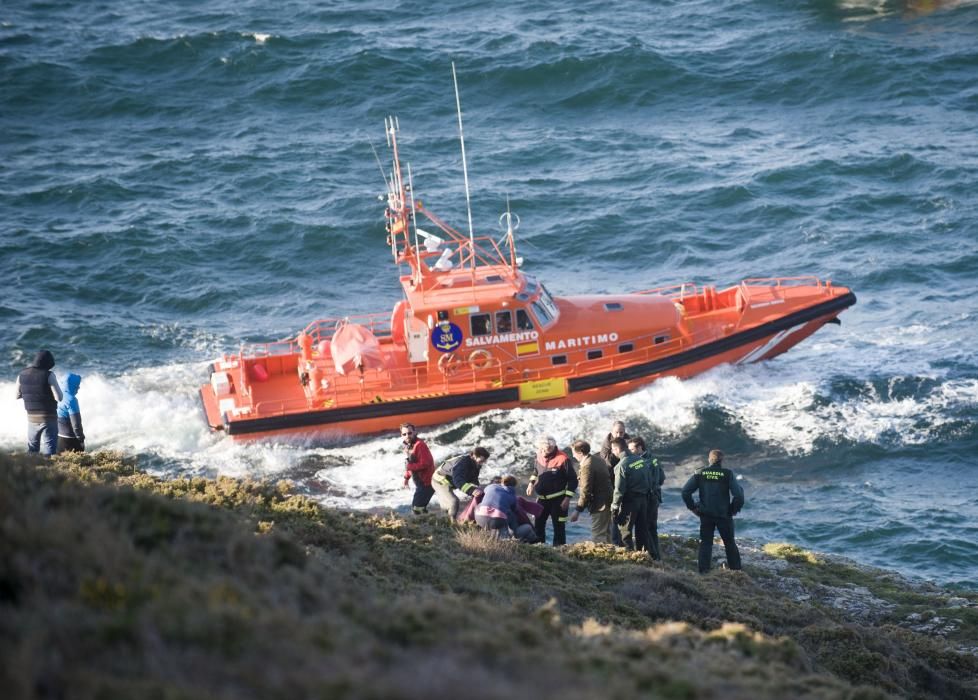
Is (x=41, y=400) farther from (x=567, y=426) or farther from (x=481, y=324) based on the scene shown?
(x=567, y=426)

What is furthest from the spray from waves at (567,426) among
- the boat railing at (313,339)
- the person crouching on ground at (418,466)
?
the person crouching on ground at (418,466)

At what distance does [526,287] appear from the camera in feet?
59.4

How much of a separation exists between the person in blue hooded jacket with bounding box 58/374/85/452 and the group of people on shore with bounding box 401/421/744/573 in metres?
3.92

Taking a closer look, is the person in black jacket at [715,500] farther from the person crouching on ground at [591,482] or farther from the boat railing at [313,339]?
the boat railing at [313,339]

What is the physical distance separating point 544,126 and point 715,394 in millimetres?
15087

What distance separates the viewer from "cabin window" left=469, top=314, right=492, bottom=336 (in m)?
17.9

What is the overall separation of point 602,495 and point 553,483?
548mm

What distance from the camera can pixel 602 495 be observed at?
12023 mm

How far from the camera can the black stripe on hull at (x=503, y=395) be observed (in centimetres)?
1786

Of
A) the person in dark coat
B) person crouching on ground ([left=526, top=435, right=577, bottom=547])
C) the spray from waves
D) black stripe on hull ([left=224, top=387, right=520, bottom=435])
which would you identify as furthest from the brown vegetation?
black stripe on hull ([left=224, top=387, right=520, bottom=435])

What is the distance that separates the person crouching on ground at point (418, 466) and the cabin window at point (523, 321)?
548 centimetres

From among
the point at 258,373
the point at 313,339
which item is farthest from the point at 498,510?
the point at 313,339

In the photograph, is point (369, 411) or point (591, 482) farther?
Answer: point (369, 411)

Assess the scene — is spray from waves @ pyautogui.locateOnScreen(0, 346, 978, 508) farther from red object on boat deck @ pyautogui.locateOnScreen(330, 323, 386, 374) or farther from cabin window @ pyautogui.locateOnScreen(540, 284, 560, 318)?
cabin window @ pyautogui.locateOnScreen(540, 284, 560, 318)
